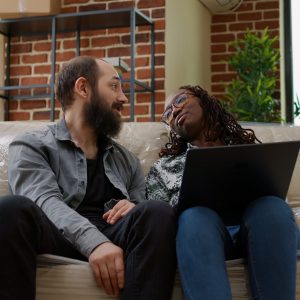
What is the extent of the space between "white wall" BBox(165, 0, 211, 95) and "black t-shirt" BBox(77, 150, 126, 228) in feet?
6.12

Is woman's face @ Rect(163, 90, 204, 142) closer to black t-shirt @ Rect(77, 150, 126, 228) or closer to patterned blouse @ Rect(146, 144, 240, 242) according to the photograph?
patterned blouse @ Rect(146, 144, 240, 242)

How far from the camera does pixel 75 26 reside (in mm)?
3643

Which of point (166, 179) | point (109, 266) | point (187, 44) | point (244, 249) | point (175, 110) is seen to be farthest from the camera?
point (187, 44)

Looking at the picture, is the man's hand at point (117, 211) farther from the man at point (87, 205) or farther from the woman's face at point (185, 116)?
the woman's face at point (185, 116)

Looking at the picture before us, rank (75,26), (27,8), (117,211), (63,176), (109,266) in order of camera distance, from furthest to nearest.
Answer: (75,26) → (27,8) → (63,176) → (117,211) → (109,266)

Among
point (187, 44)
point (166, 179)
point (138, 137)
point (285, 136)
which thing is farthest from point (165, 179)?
point (187, 44)

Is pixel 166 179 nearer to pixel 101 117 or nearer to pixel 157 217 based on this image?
pixel 101 117

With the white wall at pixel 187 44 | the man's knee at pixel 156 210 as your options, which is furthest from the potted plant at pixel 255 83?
the man's knee at pixel 156 210

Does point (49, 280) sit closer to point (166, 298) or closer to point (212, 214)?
point (166, 298)

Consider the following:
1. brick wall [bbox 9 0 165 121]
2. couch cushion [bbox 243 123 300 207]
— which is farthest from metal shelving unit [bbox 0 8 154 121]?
couch cushion [bbox 243 123 300 207]

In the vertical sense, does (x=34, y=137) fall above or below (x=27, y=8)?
below

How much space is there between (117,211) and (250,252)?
1.29ft

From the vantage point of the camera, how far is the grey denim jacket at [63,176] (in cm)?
143

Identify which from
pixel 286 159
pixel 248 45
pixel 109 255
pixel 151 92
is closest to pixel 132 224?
pixel 109 255
